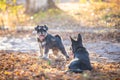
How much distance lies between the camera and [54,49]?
13227 millimetres

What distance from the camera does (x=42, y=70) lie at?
10.9m

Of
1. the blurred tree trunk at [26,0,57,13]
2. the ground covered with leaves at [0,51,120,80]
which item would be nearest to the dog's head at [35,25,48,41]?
the ground covered with leaves at [0,51,120,80]

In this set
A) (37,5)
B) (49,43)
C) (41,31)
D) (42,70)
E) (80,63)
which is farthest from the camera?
(37,5)

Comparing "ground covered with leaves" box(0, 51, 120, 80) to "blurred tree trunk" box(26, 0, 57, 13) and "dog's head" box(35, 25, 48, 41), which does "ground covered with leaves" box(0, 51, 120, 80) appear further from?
"blurred tree trunk" box(26, 0, 57, 13)

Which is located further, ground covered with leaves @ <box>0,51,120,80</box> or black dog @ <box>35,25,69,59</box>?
black dog @ <box>35,25,69,59</box>

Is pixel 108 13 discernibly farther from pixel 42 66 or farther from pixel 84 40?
pixel 42 66

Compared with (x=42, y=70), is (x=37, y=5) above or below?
above

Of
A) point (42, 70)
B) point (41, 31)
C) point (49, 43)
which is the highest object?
point (41, 31)

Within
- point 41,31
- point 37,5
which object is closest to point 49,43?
point 41,31

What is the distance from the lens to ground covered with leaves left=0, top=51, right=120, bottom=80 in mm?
9812

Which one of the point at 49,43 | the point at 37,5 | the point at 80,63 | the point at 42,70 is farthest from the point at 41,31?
the point at 37,5

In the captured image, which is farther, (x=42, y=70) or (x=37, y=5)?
(x=37, y=5)

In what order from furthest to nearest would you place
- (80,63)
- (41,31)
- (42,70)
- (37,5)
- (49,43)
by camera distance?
(37,5) < (49,43) < (41,31) < (42,70) < (80,63)

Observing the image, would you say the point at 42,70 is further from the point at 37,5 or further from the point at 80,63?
the point at 37,5
